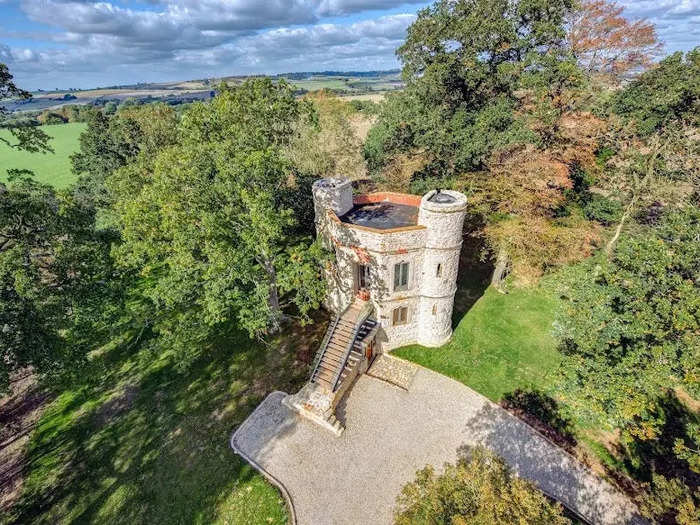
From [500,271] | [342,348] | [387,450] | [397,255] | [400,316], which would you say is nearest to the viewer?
[387,450]

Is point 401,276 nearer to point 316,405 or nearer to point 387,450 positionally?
point 316,405

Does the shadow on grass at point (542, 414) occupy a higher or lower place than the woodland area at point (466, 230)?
lower

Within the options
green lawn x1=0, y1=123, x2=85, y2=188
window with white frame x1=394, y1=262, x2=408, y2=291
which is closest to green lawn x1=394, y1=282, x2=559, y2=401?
window with white frame x1=394, y1=262, x2=408, y2=291

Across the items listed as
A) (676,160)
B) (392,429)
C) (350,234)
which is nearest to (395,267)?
(350,234)

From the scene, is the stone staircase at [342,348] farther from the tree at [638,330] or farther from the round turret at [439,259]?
the tree at [638,330]

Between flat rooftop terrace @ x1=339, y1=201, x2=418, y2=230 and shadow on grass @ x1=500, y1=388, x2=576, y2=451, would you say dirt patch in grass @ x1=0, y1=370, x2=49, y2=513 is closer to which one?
flat rooftop terrace @ x1=339, y1=201, x2=418, y2=230

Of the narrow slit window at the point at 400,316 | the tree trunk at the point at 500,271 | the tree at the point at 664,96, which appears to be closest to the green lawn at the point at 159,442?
the narrow slit window at the point at 400,316

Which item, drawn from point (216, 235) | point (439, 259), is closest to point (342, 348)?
point (439, 259)
